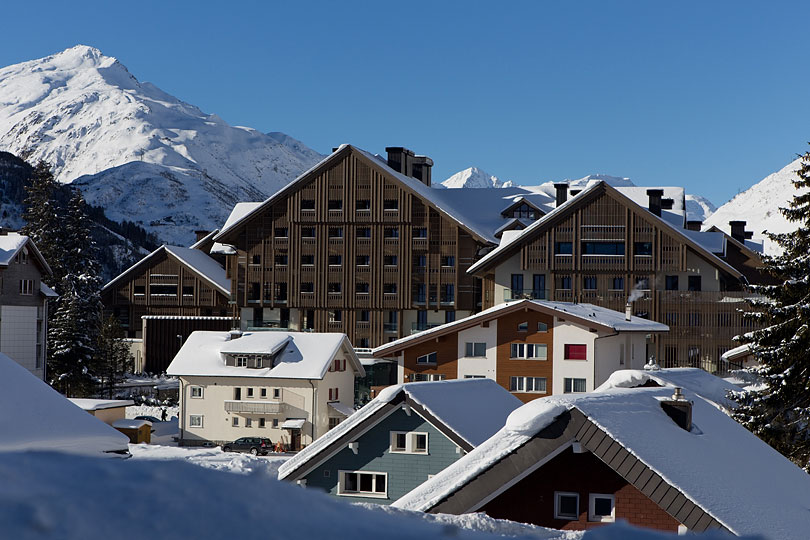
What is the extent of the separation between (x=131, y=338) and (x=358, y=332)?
78.1 feet

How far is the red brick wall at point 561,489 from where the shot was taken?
12.6 meters

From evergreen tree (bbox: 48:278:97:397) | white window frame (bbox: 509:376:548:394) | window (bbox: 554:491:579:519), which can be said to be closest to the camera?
window (bbox: 554:491:579:519)

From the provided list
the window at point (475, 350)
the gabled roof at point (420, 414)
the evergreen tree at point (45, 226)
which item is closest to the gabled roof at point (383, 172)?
the evergreen tree at point (45, 226)

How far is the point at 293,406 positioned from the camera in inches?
2170

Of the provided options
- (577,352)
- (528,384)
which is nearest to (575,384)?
(577,352)

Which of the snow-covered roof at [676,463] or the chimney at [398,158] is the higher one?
the chimney at [398,158]

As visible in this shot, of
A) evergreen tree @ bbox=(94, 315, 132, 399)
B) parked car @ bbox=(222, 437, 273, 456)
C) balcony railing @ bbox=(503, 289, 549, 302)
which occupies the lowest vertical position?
parked car @ bbox=(222, 437, 273, 456)

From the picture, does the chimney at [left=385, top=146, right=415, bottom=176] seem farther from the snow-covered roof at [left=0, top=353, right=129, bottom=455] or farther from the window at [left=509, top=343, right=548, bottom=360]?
the snow-covered roof at [left=0, top=353, right=129, bottom=455]

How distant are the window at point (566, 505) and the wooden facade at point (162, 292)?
72898 millimetres

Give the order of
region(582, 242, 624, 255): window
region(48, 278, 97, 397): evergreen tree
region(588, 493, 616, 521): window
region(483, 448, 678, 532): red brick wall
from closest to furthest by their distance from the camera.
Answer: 1. region(483, 448, 678, 532): red brick wall
2. region(588, 493, 616, 521): window
3. region(48, 278, 97, 397): evergreen tree
4. region(582, 242, 624, 255): window

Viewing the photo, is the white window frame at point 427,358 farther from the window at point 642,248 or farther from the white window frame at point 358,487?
the white window frame at point 358,487

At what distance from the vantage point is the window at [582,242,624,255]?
6538 cm

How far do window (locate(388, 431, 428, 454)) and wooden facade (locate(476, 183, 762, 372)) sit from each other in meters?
41.4

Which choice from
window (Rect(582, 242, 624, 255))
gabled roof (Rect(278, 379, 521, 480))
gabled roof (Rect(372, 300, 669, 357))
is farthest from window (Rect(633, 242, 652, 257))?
gabled roof (Rect(278, 379, 521, 480))
